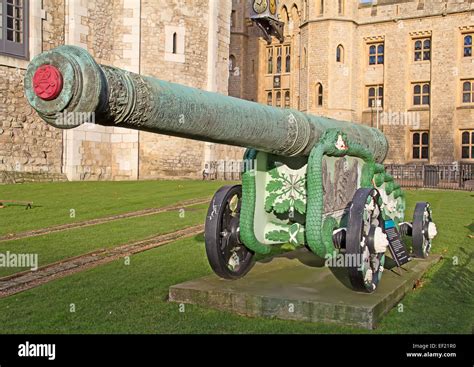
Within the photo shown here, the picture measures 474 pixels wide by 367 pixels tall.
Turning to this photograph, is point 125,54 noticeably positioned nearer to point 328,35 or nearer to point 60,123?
point 328,35

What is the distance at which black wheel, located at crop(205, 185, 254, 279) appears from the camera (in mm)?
5367

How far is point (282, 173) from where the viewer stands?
5633 millimetres

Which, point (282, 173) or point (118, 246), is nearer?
point (282, 173)

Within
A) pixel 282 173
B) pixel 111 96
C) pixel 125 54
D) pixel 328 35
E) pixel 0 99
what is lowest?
pixel 282 173

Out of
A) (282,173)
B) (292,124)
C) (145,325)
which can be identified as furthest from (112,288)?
(292,124)

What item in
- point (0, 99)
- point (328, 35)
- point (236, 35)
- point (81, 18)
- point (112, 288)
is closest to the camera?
point (112, 288)

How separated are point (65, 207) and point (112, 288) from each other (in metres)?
7.04

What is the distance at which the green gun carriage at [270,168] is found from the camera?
10.7ft

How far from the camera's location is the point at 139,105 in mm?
3348

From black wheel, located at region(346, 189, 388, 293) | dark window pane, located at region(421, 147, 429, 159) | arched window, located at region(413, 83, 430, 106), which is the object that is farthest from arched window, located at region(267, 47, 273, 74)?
black wheel, located at region(346, 189, 388, 293)

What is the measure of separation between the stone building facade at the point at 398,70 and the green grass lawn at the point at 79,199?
1770 cm

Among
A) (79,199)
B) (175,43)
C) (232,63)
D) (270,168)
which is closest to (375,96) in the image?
(232,63)

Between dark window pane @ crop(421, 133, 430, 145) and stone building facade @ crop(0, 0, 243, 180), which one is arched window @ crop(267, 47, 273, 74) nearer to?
dark window pane @ crop(421, 133, 430, 145)

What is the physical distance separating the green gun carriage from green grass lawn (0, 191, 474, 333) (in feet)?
1.68
